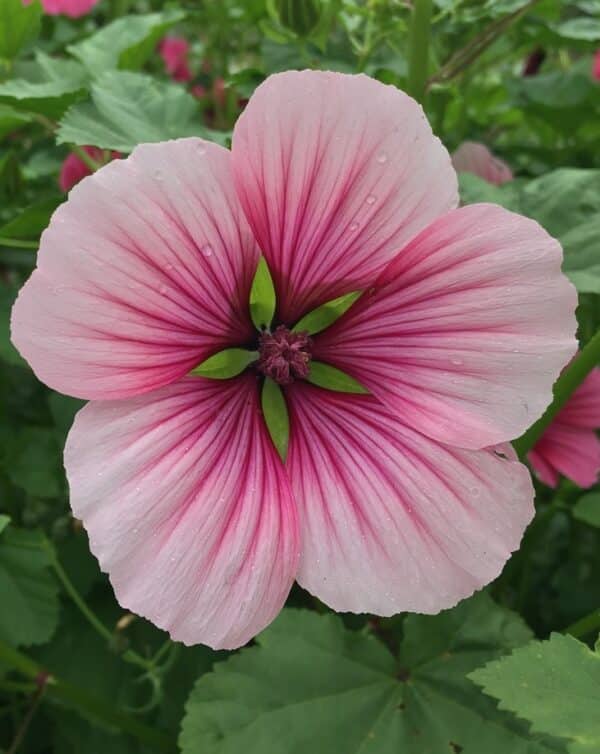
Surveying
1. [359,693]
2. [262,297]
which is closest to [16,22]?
[262,297]

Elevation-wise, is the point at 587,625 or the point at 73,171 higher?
the point at 73,171

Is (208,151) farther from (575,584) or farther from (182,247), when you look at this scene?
(575,584)

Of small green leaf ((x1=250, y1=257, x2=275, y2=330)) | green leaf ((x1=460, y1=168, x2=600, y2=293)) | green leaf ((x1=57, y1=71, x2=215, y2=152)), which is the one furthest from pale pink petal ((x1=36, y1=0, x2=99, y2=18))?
small green leaf ((x1=250, y1=257, x2=275, y2=330))

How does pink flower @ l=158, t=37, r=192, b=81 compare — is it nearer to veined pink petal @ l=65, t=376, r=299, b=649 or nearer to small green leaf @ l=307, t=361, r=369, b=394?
small green leaf @ l=307, t=361, r=369, b=394

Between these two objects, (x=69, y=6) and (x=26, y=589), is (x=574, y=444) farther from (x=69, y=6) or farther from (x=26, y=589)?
(x=69, y=6)

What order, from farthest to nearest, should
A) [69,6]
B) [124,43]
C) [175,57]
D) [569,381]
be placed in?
[175,57] → [69,6] → [124,43] → [569,381]

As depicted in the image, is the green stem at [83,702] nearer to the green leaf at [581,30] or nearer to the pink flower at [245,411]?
the pink flower at [245,411]

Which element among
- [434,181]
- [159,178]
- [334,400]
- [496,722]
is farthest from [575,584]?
[159,178]
